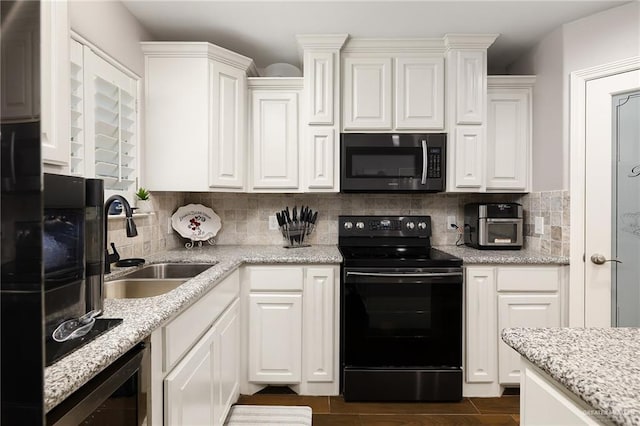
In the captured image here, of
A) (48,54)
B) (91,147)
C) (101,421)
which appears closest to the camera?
(101,421)

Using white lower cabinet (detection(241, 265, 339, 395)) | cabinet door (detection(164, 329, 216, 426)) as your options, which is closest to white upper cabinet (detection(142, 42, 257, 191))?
white lower cabinet (detection(241, 265, 339, 395))

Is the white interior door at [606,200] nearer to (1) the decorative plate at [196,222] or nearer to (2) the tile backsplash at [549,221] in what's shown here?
(2) the tile backsplash at [549,221]

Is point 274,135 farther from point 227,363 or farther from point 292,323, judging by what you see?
point 227,363

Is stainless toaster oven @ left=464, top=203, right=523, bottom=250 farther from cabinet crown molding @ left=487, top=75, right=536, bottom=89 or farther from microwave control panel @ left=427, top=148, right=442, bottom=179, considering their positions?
cabinet crown molding @ left=487, top=75, right=536, bottom=89

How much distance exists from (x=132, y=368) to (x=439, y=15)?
241cm

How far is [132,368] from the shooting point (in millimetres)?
912

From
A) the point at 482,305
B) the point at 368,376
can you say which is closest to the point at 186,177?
the point at 368,376

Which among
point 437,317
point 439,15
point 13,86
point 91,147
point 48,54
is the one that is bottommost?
point 437,317

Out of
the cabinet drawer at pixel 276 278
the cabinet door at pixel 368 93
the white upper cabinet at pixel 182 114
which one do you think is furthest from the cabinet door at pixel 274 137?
the cabinet drawer at pixel 276 278

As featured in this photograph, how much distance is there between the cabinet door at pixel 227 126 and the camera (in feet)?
7.76

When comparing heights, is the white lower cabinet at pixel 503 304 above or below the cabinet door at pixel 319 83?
below

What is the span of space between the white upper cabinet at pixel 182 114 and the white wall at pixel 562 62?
2230 millimetres

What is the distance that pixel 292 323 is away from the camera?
225 centimetres

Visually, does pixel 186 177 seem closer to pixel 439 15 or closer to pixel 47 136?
pixel 47 136
